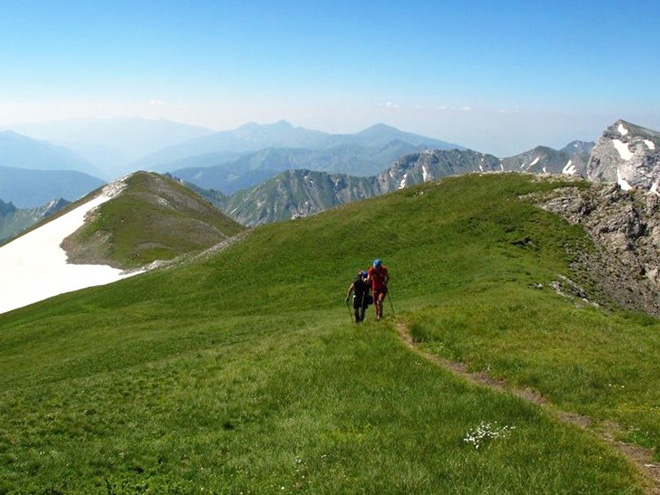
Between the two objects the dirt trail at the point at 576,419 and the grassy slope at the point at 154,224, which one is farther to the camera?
the grassy slope at the point at 154,224

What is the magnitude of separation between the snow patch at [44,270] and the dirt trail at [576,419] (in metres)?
82.7

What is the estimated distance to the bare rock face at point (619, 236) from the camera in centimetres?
4856

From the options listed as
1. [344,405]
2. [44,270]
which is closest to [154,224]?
[44,270]

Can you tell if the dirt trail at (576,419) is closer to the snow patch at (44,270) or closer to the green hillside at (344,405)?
the green hillside at (344,405)

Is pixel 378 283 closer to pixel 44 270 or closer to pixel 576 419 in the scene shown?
pixel 576 419

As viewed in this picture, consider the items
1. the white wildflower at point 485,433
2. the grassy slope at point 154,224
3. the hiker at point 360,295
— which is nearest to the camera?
the white wildflower at point 485,433

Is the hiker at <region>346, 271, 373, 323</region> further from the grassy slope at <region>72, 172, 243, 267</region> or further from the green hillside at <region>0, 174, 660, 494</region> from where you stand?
the grassy slope at <region>72, 172, 243, 267</region>

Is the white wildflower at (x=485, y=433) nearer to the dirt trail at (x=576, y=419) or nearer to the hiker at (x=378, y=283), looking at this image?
the dirt trail at (x=576, y=419)

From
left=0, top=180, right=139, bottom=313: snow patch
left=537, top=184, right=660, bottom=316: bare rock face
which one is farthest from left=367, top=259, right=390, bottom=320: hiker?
left=0, top=180, right=139, bottom=313: snow patch

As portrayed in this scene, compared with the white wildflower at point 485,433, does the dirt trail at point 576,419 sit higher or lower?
lower

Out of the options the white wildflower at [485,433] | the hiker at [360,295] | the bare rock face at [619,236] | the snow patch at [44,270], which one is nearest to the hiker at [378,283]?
the hiker at [360,295]

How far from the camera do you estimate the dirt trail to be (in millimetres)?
11883

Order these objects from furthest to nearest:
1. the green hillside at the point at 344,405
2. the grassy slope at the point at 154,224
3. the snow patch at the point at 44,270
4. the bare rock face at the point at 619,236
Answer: the grassy slope at the point at 154,224, the snow patch at the point at 44,270, the bare rock face at the point at 619,236, the green hillside at the point at 344,405

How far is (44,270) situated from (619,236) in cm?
10326
